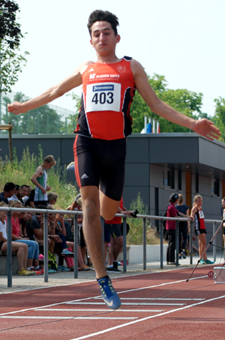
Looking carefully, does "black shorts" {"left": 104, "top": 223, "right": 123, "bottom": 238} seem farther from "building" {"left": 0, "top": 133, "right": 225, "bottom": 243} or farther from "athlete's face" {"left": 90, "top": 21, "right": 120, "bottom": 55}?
"building" {"left": 0, "top": 133, "right": 225, "bottom": 243}

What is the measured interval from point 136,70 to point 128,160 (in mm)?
24067

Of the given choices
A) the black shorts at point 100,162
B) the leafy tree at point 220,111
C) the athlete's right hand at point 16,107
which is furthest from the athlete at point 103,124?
the leafy tree at point 220,111

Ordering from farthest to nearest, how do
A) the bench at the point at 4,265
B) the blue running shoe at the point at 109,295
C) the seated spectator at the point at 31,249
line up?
the seated spectator at the point at 31,249 → the bench at the point at 4,265 → the blue running shoe at the point at 109,295

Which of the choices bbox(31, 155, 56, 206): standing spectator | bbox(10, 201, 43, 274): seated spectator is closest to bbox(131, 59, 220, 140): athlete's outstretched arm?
bbox(10, 201, 43, 274): seated spectator

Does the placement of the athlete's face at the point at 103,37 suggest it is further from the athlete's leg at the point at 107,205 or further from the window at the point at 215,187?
the window at the point at 215,187

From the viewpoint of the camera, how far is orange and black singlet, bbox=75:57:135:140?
5305 mm

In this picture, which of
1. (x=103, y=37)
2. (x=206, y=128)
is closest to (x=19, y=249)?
(x=103, y=37)

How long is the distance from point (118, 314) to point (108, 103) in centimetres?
246

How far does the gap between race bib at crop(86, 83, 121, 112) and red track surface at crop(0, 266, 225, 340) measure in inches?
71.9

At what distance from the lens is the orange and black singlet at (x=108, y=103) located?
5.30 metres

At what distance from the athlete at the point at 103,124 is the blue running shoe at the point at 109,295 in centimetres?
1

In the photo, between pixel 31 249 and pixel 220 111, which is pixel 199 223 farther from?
pixel 220 111

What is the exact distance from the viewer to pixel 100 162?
17.5 feet

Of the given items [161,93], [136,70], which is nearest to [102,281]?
[136,70]
